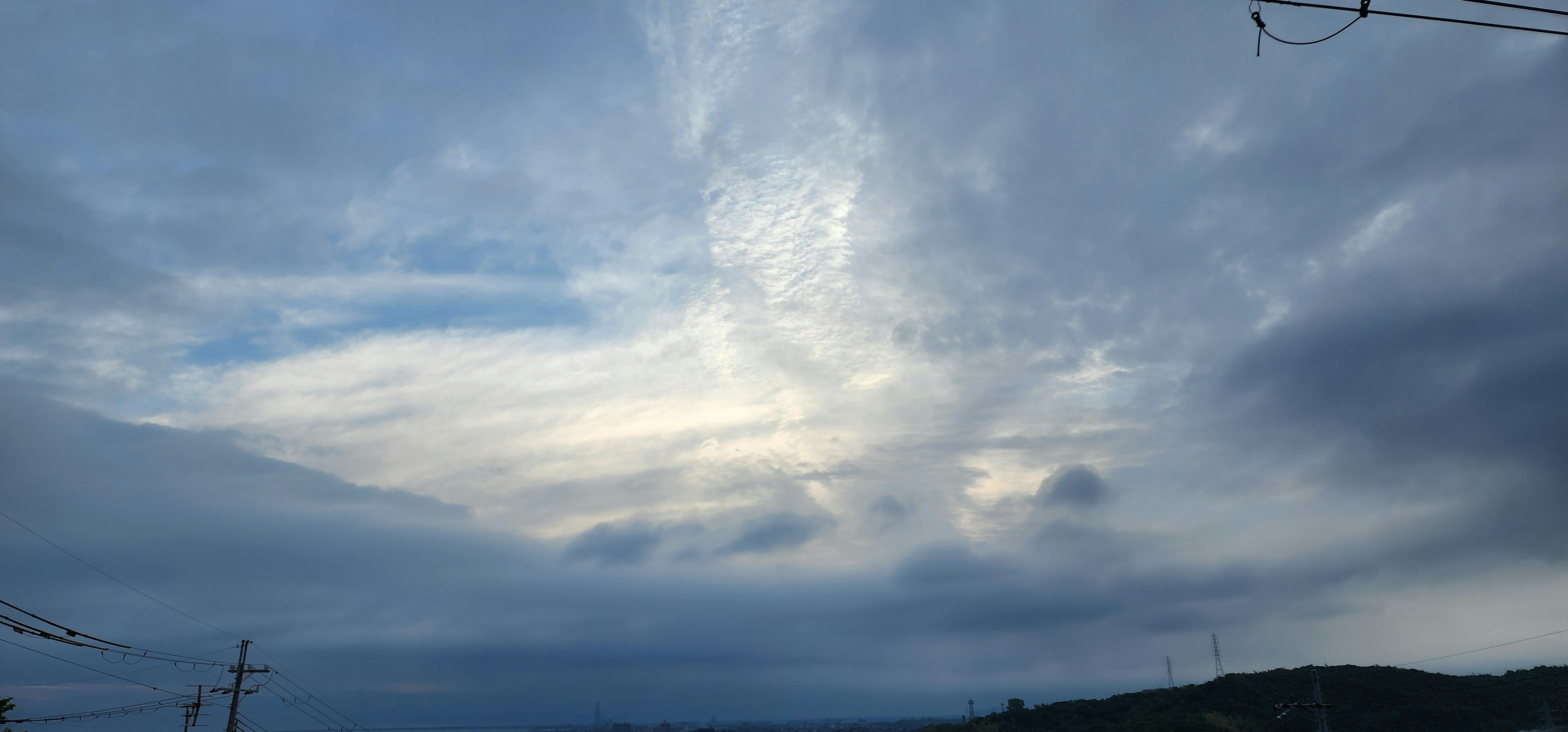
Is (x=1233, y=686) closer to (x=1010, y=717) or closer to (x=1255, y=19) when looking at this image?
(x=1010, y=717)

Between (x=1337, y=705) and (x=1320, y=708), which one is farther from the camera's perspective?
(x=1337, y=705)

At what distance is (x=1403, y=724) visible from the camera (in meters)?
93.4

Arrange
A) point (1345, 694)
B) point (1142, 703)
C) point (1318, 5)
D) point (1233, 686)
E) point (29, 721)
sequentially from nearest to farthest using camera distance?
point (1318, 5), point (29, 721), point (1345, 694), point (1233, 686), point (1142, 703)

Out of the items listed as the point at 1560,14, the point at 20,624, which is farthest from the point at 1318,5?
the point at 20,624

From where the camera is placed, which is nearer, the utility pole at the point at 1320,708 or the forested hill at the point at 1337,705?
the utility pole at the point at 1320,708

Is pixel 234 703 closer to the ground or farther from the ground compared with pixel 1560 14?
closer to the ground

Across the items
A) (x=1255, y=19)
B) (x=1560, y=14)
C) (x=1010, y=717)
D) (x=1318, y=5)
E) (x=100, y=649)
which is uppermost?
(x=1255, y=19)

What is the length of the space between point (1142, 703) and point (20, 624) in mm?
131552

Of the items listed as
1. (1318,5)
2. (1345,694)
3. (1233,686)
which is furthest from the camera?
(1233,686)

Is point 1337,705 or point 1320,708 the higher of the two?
point 1320,708

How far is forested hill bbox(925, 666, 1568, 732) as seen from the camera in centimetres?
9306

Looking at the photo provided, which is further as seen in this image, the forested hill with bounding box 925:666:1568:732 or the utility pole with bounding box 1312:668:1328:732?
the forested hill with bounding box 925:666:1568:732

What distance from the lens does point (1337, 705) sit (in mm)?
102875

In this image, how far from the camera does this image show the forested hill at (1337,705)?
93.1 metres
